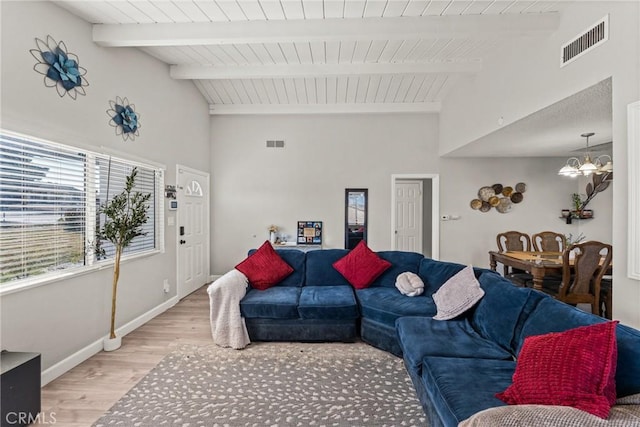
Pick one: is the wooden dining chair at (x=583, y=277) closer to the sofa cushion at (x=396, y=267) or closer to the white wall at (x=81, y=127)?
the sofa cushion at (x=396, y=267)

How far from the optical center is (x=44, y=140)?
2314mm

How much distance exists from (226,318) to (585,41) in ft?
12.5

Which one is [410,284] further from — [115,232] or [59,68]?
[59,68]

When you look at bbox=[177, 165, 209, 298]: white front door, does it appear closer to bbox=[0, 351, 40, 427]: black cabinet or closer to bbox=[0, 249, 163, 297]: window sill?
bbox=[0, 249, 163, 297]: window sill

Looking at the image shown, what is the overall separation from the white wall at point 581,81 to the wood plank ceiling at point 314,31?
21 centimetres

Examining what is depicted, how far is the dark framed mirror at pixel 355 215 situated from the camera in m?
5.56

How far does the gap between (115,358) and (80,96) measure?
7.89 ft

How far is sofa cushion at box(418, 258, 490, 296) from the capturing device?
304cm

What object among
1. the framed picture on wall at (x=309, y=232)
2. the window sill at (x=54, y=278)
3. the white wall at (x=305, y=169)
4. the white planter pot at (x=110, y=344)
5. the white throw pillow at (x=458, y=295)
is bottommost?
the white planter pot at (x=110, y=344)

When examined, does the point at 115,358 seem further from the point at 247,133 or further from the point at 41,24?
the point at 247,133

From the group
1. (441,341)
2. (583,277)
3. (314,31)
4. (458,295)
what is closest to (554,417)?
(441,341)

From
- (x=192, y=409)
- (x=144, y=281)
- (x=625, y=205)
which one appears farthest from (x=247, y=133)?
(x=625, y=205)

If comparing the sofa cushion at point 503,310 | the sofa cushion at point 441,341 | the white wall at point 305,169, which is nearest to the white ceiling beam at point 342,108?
the white wall at point 305,169

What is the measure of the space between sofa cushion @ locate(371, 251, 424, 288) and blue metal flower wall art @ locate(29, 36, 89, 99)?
3.50 meters
